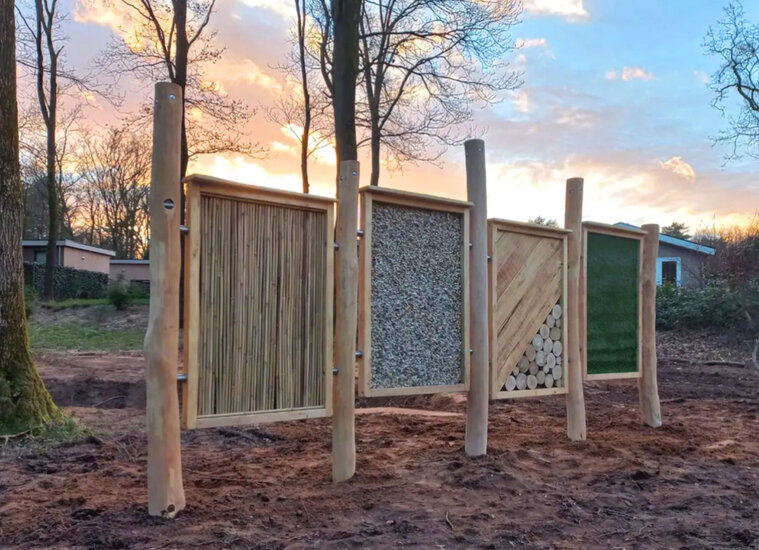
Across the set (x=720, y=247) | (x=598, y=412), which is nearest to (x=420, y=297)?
(x=598, y=412)

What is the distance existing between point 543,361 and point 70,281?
26155 mm

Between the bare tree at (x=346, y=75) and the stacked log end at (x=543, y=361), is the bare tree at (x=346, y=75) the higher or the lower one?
the higher one

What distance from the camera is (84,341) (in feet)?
51.0

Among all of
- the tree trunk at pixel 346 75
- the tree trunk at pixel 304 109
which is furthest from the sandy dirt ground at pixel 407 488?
the tree trunk at pixel 304 109

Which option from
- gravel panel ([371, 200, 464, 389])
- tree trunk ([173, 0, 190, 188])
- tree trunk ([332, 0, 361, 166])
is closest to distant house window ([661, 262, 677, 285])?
tree trunk ([332, 0, 361, 166])

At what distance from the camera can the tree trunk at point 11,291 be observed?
16.5 ft

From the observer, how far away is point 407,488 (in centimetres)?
390

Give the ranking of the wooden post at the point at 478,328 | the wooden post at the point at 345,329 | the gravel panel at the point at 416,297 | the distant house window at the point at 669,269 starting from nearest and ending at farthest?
the wooden post at the point at 345,329 → the gravel panel at the point at 416,297 → the wooden post at the point at 478,328 → the distant house window at the point at 669,269

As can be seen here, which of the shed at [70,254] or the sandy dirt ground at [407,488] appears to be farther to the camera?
the shed at [70,254]

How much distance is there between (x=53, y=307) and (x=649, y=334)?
20.3 m

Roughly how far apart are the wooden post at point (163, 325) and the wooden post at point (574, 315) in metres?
3.47

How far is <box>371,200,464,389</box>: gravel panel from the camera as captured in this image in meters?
4.15

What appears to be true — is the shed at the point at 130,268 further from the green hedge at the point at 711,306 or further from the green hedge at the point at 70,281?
the green hedge at the point at 711,306

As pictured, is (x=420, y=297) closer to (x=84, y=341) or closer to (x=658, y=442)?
(x=658, y=442)
